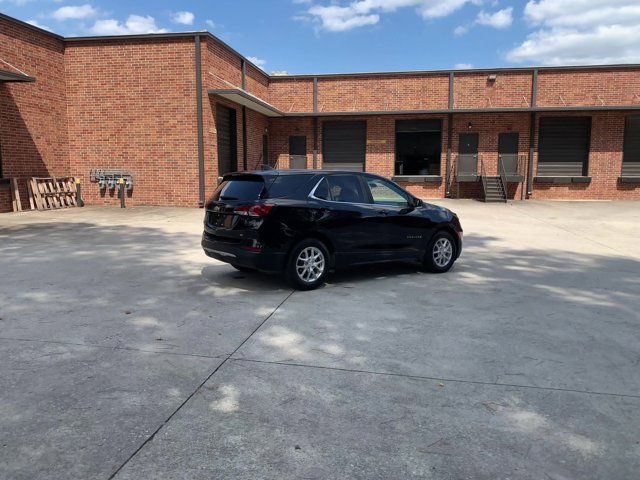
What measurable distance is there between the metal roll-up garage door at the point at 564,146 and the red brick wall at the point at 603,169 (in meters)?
0.31

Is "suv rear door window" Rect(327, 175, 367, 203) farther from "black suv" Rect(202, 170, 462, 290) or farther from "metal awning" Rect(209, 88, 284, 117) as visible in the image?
"metal awning" Rect(209, 88, 284, 117)

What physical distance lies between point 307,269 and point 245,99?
1359 centimetres

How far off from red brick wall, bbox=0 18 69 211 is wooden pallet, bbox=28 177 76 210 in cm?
27

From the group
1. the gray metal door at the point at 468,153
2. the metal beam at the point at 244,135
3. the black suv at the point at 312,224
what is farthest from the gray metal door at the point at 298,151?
the black suv at the point at 312,224

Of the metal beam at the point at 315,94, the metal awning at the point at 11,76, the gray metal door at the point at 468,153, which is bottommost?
the gray metal door at the point at 468,153

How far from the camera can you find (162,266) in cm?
806

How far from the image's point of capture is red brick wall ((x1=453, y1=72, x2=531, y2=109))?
77.2 ft

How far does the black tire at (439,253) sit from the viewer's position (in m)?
7.78

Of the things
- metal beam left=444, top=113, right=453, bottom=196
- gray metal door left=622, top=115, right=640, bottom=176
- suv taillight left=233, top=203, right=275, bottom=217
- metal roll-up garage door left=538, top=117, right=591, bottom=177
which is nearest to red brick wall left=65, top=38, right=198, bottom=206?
suv taillight left=233, top=203, right=275, bottom=217

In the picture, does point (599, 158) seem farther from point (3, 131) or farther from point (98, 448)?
point (98, 448)

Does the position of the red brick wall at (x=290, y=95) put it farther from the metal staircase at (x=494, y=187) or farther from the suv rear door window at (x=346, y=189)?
the suv rear door window at (x=346, y=189)

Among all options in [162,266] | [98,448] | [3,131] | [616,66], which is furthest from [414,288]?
[616,66]

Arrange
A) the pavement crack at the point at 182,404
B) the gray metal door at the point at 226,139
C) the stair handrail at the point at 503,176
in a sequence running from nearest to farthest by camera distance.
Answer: the pavement crack at the point at 182,404
the gray metal door at the point at 226,139
the stair handrail at the point at 503,176

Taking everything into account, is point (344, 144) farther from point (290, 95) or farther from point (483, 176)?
point (483, 176)
